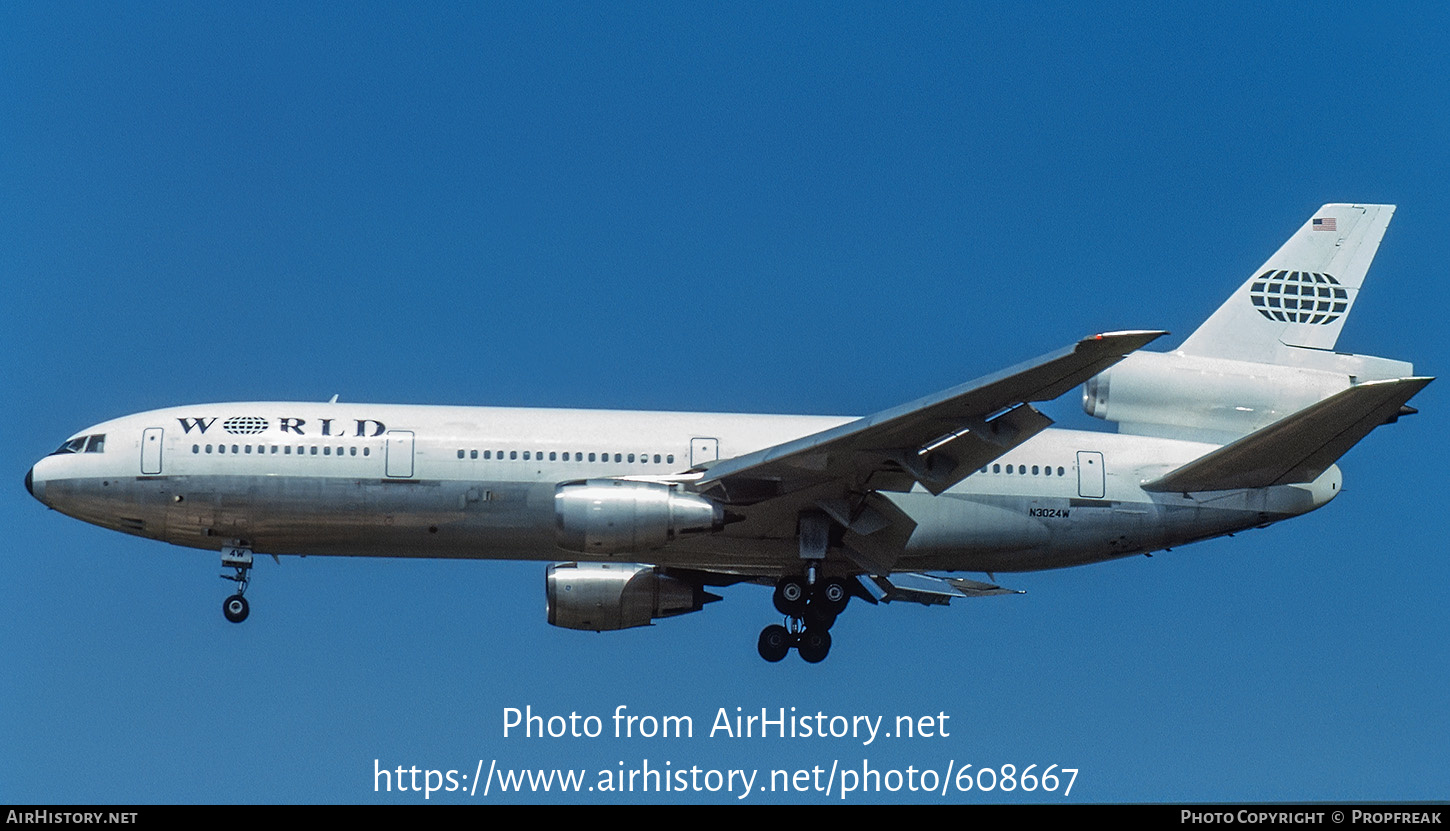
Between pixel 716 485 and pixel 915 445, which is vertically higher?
pixel 915 445

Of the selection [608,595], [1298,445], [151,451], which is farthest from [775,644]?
[151,451]

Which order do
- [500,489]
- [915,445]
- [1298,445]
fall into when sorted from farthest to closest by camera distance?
[500,489]
[1298,445]
[915,445]

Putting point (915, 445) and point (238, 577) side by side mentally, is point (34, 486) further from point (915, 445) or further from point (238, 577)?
point (915, 445)

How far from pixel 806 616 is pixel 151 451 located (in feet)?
39.8

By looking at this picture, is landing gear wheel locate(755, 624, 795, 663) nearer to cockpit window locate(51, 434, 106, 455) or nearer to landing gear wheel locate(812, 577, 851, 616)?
landing gear wheel locate(812, 577, 851, 616)

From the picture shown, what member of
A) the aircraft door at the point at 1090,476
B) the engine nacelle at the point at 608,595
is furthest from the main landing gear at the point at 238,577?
the aircraft door at the point at 1090,476

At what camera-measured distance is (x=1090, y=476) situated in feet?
101

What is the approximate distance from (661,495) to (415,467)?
4820 mm

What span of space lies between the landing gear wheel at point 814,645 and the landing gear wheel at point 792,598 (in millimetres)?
420

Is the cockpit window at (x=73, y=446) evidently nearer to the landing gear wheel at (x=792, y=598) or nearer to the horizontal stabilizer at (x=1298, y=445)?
the landing gear wheel at (x=792, y=598)

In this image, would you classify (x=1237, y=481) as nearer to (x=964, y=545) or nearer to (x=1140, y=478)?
(x=1140, y=478)

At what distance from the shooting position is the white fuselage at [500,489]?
98.7ft
